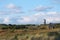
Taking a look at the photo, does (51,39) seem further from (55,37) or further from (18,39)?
(18,39)

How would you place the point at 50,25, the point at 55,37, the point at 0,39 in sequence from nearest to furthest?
the point at 55,37
the point at 0,39
the point at 50,25

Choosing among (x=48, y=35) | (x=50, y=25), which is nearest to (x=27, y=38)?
(x=48, y=35)

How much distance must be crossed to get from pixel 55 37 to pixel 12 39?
6851mm

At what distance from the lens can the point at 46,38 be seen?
29.0 m

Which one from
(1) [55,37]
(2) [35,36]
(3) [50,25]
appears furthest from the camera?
(3) [50,25]

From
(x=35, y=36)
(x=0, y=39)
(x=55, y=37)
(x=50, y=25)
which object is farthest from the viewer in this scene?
(x=50, y=25)

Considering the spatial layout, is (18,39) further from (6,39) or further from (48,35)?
(48,35)

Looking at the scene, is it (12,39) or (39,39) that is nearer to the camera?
(39,39)

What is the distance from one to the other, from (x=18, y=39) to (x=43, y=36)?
3884 millimetres

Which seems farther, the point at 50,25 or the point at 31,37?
the point at 50,25

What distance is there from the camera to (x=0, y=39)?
32875 millimetres

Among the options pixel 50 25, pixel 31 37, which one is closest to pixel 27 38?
pixel 31 37

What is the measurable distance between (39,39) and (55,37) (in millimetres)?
2244

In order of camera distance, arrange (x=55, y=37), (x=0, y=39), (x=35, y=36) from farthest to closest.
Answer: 1. (x=0, y=39)
2. (x=35, y=36)
3. (x=55, y=37)
